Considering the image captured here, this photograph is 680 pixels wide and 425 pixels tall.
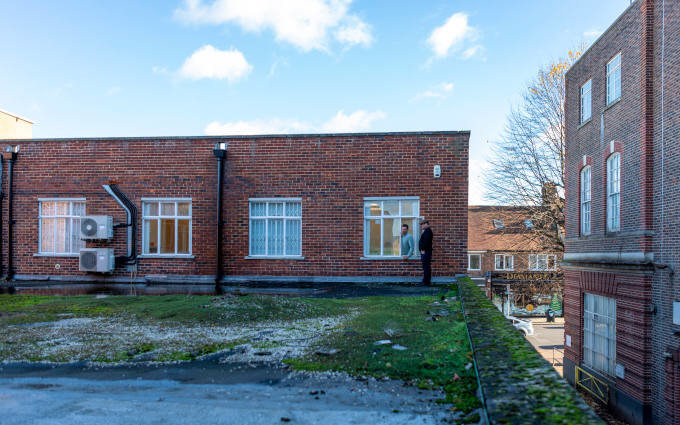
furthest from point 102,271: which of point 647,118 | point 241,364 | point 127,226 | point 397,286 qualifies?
point 647,118

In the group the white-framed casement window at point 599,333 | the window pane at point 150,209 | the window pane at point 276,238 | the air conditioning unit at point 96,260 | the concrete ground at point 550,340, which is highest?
the window pane at point 150,209

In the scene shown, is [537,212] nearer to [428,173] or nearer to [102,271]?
[428,173]

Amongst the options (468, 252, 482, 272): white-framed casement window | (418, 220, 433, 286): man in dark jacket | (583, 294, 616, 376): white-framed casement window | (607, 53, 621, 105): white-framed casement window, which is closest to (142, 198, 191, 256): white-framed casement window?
(418, 220, 433, 286): man in dark jacket

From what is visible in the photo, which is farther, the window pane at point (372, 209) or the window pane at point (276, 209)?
the window pane at point (276, 209)

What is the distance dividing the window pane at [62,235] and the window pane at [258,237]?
6.23 metres

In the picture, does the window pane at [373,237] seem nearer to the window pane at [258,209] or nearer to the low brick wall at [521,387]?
the window pane at [258,209]

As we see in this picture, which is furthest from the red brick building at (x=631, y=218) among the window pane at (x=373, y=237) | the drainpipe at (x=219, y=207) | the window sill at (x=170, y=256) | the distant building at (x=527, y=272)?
the window sill at (x=170, y=256)

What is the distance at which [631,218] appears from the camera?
16234 millimetres

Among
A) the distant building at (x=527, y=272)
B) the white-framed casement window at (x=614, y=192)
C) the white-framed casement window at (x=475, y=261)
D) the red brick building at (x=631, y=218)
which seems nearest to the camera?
the red brick building at (x=631, y=218)

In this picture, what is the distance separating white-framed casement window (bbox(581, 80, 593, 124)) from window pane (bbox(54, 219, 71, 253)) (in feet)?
65.2

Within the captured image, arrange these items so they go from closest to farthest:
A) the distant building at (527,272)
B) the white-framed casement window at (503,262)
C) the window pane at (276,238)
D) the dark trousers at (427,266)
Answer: the dark trousers at (427,266), the window pane at (276,238), the distant building at (527,272), the white-framed casement window at (503,262)

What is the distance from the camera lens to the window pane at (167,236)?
16.5 meters

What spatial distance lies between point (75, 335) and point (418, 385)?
4523 millimetres

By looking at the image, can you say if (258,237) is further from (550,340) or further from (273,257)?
(550,340)
